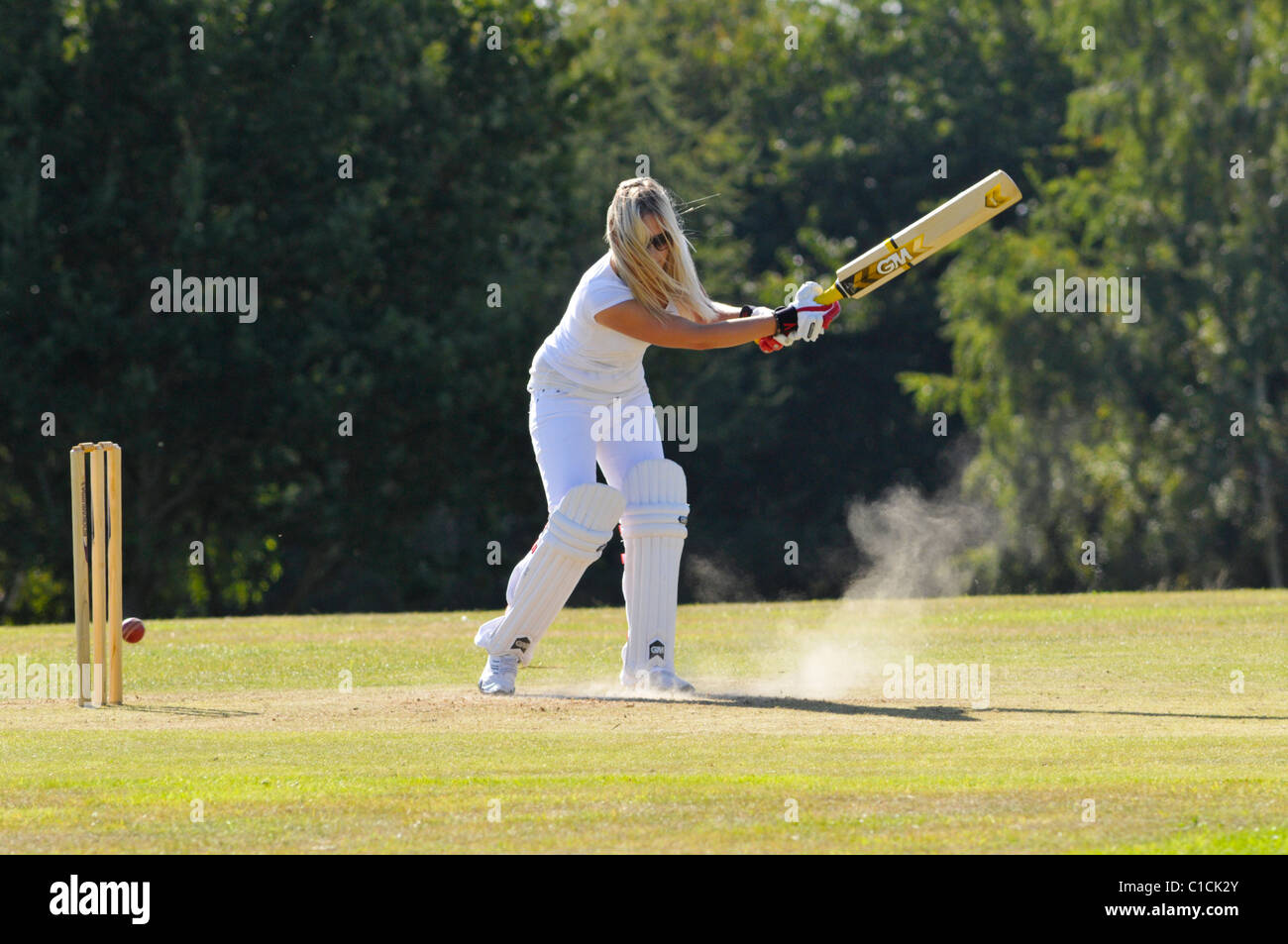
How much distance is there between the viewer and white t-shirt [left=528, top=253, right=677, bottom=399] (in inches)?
371

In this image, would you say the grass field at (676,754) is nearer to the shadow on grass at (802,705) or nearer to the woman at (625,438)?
the shadow on grass at (802,705)

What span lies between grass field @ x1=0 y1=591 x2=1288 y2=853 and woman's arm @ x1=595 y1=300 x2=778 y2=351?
1653 millimetres

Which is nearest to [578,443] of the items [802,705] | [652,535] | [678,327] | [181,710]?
[652,535]

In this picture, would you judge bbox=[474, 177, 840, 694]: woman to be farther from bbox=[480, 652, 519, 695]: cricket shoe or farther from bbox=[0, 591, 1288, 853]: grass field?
bbox=[0, 591, 1288, 853]: grass field

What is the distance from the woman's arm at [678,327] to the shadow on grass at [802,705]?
1653 mm

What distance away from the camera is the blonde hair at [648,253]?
924 cm

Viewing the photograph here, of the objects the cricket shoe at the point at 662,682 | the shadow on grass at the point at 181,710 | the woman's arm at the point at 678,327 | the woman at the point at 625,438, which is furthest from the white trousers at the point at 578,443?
the shadow on grass at the point at 181,710

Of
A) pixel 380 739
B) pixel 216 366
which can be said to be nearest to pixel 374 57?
pixel 216 366

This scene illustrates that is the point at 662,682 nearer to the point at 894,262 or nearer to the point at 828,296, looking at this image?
the point at 828,296

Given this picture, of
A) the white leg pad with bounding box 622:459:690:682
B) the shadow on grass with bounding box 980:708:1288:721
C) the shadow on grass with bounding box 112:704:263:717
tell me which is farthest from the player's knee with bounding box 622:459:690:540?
the shadow on grass with bounding box 112:704:263:717

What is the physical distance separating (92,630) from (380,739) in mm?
2483

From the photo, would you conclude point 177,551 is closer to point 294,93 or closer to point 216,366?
point 216,366

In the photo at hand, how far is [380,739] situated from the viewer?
833cm

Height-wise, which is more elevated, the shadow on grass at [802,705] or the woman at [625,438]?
the woman at [625,438]
